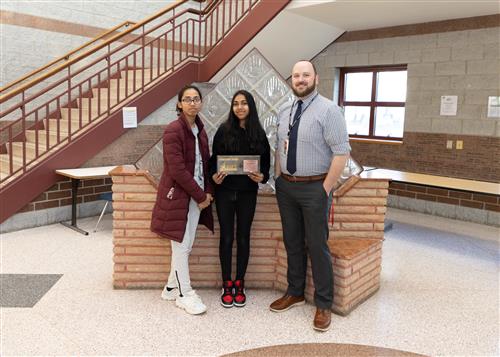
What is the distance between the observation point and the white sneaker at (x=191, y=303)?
279 centimetres

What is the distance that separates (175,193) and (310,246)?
929 millimetres

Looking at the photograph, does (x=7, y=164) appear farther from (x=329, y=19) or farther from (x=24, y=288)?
(x=329, y=19)

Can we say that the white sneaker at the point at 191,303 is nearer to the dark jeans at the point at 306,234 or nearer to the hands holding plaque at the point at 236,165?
the dark jeans at the point at 306,234

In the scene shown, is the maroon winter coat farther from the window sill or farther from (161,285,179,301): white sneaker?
the window sill

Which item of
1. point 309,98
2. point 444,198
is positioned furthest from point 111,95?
point 444,198

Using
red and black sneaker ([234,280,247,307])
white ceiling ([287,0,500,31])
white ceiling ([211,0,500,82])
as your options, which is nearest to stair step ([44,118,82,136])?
white ceiling ([211,0,500,82])

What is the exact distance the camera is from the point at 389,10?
17.5ft

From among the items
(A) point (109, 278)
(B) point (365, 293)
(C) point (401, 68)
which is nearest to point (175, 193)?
(A) point (109, 278)

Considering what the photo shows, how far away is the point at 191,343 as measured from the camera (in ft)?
8.02

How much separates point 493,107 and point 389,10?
181 centimetres

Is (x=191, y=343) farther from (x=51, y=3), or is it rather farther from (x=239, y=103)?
(x=51, y=3)

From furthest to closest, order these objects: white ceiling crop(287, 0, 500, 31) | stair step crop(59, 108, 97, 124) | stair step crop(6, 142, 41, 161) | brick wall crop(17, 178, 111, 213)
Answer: stair step crop(59, 108, 97, 124), stair step crop(6, 142, 41, 161), white ceiling crop(287, 0, 500, 31), brick wall crop(17, 178, 111, 213)

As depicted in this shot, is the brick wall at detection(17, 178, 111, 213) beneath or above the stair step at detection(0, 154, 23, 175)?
beneath

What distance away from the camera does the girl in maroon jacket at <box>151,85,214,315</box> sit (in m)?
2.64
